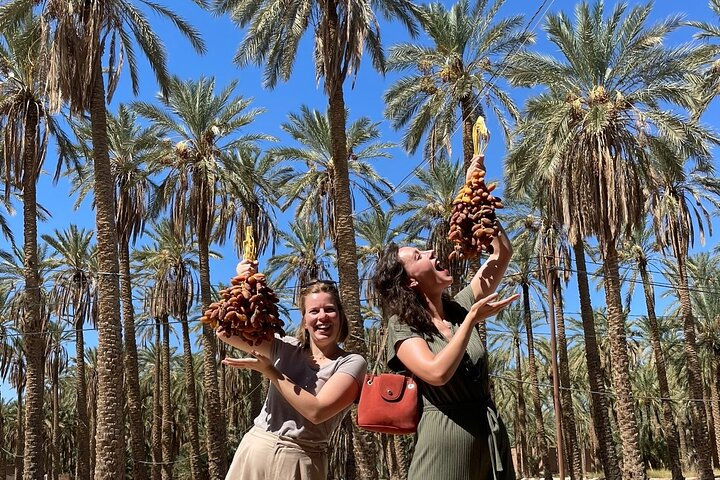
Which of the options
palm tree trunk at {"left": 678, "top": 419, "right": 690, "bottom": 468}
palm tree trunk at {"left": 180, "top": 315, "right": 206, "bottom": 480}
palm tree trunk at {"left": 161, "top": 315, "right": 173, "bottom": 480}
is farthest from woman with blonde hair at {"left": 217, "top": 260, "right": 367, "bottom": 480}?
palm tree trunk at {"left": 678, "top": 419, "right": 690, "bottom": 468}

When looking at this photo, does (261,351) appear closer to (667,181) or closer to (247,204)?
(247,204)

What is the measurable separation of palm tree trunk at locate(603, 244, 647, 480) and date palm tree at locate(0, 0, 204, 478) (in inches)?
483

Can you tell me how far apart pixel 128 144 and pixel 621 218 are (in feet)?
54.7

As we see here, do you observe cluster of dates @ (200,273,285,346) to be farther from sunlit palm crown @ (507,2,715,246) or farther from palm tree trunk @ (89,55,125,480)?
sunlit palm crown @ (507,2,715,246)

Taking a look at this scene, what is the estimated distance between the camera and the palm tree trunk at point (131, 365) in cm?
2502

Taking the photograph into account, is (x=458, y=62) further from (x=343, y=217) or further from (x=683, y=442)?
(x=683, y=442)

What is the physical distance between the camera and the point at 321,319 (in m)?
3.70

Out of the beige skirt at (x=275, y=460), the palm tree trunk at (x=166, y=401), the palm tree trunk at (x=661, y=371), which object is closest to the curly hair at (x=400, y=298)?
the beige skirt at (x=275, y=460)

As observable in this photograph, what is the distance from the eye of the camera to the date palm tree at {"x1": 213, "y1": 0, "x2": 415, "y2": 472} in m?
17.8

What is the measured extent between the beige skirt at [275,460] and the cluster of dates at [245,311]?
0.46 m

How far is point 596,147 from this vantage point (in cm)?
1956

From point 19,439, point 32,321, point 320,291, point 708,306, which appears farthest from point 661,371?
point 19,439

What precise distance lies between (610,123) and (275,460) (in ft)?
58.8

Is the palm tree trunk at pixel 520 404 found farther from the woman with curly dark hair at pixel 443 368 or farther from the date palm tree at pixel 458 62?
the woman with curly dark hair at pixel 443 368
